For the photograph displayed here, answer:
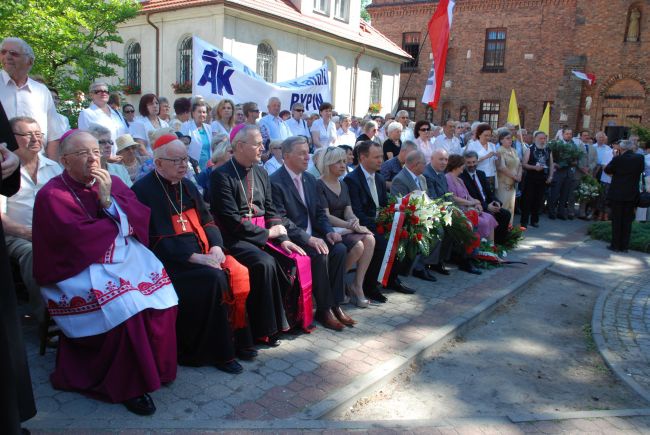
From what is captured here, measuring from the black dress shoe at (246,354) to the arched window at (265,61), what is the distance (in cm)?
1581

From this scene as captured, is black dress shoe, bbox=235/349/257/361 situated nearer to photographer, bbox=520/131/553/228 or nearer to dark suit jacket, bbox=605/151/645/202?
dark suit jacket, bbox=605/151/645/202

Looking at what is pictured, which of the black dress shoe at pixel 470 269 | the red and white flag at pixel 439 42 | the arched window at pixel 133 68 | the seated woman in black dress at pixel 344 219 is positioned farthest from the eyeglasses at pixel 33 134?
the arched window at pixel 133 68

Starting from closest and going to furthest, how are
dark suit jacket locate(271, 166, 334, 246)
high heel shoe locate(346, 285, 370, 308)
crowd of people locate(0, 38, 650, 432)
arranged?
crowd of people locate(0, 38, 650, 432) < dark suit jacket locate(271, 166, 334, 246) < high heel shoe locate(346, 285, 370, 308)

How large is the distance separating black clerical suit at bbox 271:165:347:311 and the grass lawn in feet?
25.2

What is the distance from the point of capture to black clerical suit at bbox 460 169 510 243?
28.2 feet

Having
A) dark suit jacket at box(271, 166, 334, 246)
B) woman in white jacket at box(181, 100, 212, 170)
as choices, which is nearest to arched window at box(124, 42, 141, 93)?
woman in white jacket at box(181, 100, 212, 170)

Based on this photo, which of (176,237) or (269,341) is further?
(269,341)

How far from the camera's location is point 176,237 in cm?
434

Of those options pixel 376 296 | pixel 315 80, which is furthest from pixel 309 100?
pixel 376 296

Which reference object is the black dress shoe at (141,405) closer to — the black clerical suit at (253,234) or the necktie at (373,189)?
the black clerical suit at (253,234)

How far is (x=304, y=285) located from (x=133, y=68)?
18298 mm

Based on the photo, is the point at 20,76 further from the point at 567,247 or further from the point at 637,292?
the point at 567,247

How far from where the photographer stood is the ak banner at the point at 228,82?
8.98m

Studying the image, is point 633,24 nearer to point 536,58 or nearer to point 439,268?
point 536,58
